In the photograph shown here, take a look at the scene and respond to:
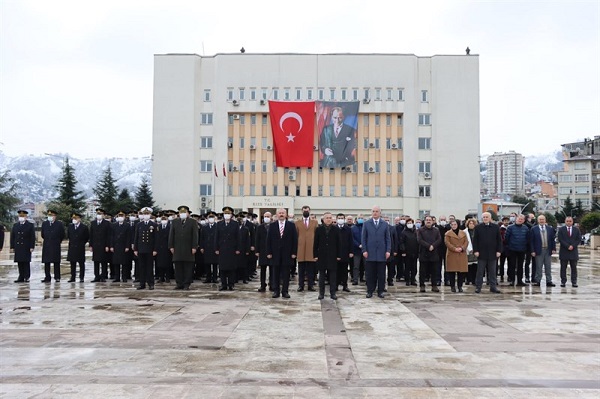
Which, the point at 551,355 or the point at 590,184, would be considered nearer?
the point at 551,355

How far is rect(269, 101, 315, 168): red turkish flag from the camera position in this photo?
52.9 meters

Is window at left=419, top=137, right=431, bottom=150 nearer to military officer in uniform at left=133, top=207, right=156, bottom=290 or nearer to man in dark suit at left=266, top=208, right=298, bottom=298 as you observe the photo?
military officer in uniform at left=133, top=207, right=156, bottom=290

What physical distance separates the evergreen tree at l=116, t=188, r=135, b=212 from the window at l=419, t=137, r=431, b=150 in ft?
94.1

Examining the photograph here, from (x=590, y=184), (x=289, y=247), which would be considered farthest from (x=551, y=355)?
(x=590, y=184)

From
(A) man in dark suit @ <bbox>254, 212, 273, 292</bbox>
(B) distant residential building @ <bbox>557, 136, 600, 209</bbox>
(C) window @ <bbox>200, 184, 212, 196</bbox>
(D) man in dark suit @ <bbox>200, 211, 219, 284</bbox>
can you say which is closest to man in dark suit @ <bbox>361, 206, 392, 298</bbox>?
(A) man in dark suit @ <bbox>254, 212, 273, 292</bbox>

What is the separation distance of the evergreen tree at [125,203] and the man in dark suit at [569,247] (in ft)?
129

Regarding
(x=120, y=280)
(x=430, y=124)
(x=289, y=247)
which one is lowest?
(x=120, y=280)

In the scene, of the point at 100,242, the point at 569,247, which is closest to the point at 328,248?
the point at 100,242

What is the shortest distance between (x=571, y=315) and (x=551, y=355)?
3.33 meters

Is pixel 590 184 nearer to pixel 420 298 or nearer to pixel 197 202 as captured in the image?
pixel 197 202

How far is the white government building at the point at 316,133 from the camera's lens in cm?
5419

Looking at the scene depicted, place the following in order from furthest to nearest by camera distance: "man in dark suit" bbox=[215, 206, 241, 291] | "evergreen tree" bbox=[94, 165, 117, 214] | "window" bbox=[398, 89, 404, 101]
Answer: "window" bbox=[398, 89, 404, 101] < "evergreen tree" bbox=[94, 165, 117, 214] < "man in dark suit" bbox=[215, 206, 241, 291]

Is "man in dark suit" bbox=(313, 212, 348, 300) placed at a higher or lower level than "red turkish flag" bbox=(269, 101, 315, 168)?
lower

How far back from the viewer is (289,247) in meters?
11.7
